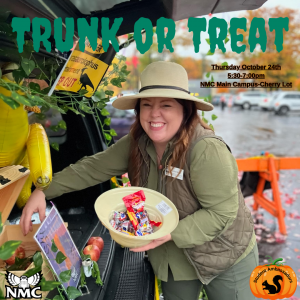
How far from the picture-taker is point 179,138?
161 cm

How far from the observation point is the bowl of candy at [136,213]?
1350 millimetres

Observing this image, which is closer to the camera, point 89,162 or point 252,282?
point 252,282

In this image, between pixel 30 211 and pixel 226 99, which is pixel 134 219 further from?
pixel 226 99

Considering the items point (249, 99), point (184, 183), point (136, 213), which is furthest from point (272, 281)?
point (249, 99)

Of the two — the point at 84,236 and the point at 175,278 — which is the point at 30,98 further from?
the point at 84,236

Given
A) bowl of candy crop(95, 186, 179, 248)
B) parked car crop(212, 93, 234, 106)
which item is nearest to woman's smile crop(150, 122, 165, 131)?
bowl of candy crop(95, 186, 179, 248)

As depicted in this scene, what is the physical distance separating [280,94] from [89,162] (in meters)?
20.3

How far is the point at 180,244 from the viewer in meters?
1.47

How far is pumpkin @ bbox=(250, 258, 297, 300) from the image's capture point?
177cm

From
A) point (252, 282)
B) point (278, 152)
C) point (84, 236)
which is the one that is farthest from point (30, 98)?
point (278, 152)

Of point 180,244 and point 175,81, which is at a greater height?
point 175,81

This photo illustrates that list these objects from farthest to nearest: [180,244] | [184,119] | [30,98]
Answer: [184,119] < [180,244] < [30,98]

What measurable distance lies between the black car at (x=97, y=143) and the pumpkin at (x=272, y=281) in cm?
66

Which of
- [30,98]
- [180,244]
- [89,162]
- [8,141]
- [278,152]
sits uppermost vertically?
[30,98]
